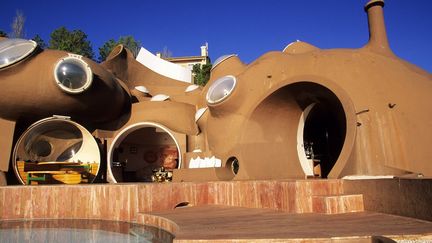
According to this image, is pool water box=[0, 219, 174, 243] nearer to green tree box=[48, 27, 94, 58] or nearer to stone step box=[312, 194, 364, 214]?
stone step box=[312, 194, 364, 214]

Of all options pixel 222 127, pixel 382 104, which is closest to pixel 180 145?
pixel 222 127

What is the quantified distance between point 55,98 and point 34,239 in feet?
28.8

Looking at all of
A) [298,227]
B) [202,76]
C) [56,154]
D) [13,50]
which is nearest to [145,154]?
[56,154]

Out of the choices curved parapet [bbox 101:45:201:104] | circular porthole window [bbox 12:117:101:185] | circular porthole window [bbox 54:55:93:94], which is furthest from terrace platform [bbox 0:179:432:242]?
curved parapet [bbox 101:45:201:104]

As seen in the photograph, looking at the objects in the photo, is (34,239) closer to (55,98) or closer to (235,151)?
(235,151)

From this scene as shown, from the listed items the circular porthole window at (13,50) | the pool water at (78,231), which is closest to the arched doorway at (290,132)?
the pool water at (78,231)

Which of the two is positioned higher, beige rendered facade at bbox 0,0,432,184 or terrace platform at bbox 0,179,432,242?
beige rendered facade at bbox 0,0,432,184

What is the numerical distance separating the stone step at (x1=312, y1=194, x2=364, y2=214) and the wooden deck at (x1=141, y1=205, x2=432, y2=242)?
0.69 feet

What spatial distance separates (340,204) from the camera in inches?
252

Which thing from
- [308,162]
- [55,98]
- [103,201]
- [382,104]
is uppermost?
[55,98]

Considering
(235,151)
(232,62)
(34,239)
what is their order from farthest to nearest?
(232,62)
(235,151)
(34,239)

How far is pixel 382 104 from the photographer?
30.1 feet

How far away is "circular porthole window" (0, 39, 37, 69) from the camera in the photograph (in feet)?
44.1

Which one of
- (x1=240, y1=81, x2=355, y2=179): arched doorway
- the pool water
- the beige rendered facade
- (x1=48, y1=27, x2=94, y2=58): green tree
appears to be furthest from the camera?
(x1=48, y1=27, x2=94, y2=58): green tree
